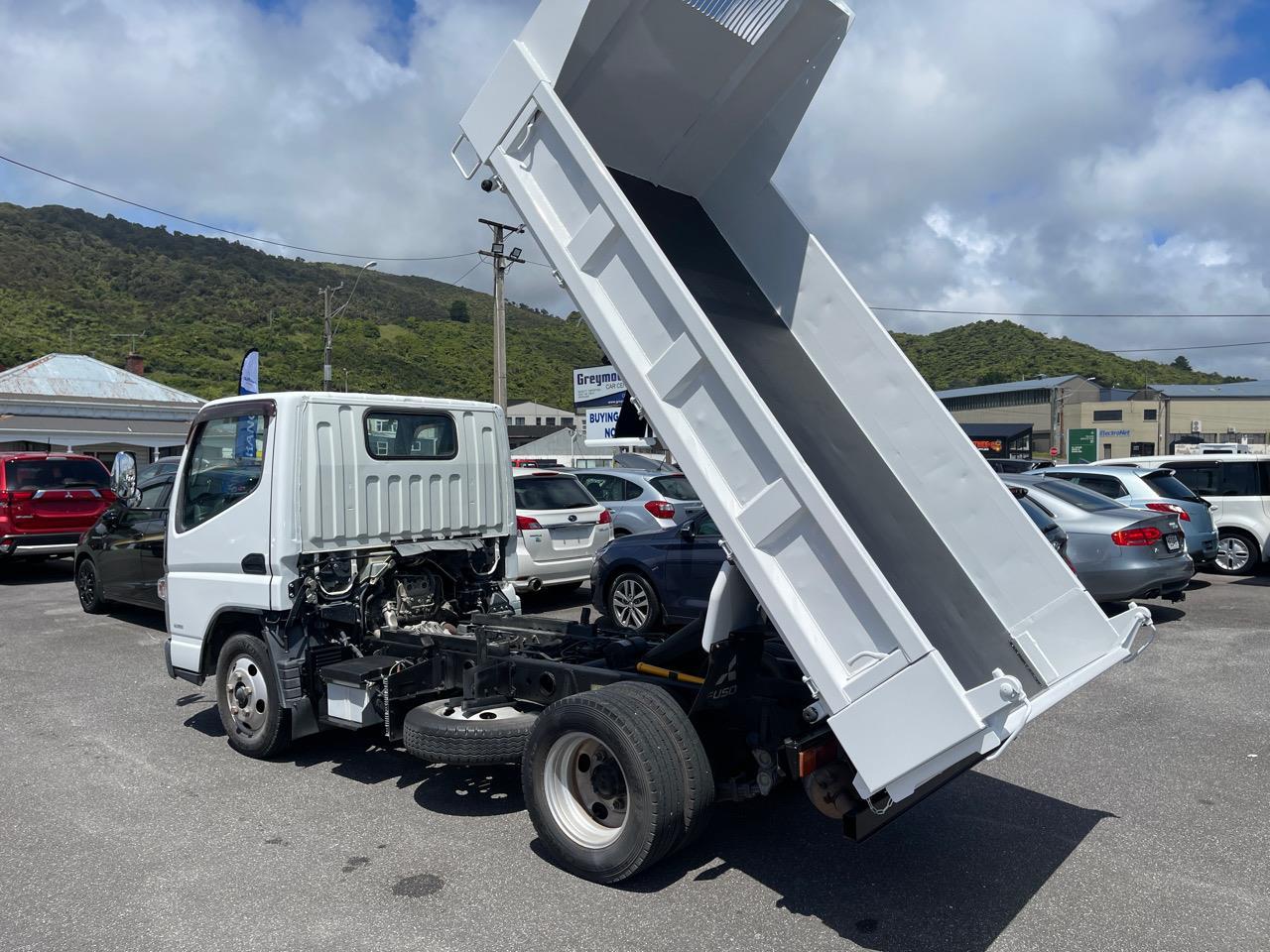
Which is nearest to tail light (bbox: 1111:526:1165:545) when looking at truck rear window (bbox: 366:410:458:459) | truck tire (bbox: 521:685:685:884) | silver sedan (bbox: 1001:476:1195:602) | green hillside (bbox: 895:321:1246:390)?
silver sedan (bbox: 1001:476:1195:602)

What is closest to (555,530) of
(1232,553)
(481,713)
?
(481,713)

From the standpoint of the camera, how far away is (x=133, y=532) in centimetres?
1069

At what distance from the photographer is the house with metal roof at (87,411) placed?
102 ft

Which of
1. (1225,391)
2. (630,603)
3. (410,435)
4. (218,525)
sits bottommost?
(630,603)

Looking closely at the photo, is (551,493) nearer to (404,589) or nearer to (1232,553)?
(404,589)

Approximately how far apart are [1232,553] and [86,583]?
1589cm

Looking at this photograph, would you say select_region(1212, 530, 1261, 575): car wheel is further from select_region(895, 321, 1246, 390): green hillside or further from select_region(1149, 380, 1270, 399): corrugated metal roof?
select_region(895, 321, 1246, 390): green hillside

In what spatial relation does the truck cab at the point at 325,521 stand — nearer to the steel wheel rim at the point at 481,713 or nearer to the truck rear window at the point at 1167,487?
the steel wheel rim at the point at 481,713

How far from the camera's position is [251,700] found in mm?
5852

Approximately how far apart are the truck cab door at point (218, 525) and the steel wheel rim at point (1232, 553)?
13.6 meters

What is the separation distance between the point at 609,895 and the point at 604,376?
68.4ft

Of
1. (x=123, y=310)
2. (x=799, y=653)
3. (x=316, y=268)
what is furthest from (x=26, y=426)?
(x=316, y=268)

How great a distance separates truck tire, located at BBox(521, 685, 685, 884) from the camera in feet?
12.6

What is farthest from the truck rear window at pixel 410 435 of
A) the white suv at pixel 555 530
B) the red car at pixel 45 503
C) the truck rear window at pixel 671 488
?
the red car at pixel 45 503
